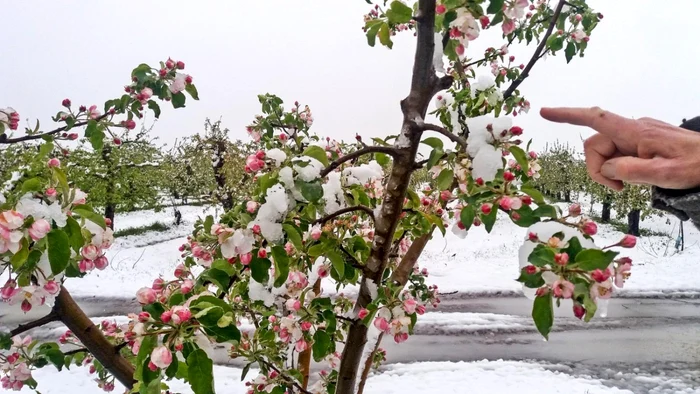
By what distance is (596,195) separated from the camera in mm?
18281

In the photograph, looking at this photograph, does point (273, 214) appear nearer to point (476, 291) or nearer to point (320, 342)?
point (320, 342)

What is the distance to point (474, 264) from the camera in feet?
39.2

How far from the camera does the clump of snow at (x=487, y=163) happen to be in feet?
3.10

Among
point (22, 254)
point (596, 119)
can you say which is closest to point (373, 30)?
point (596, 119)

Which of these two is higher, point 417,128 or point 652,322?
point 417,128

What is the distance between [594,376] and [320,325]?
17.5 feet

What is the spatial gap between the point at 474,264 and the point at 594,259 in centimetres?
1192

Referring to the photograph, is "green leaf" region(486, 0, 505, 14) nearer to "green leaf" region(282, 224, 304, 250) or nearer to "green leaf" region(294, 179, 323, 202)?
"green leaf" region(294, 179, 323, 202)

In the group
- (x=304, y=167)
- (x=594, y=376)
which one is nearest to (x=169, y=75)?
(x=304, y=167)

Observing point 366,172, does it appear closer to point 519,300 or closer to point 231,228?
point 231,228

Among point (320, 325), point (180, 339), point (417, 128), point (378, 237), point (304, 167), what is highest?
point (417, 128)

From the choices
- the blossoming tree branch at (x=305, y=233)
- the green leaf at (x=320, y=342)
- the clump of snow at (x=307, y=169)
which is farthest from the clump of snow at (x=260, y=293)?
the clump of snow at (x=307, y=169)

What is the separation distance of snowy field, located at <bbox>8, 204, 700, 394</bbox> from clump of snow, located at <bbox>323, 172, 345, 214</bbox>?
13.5ft

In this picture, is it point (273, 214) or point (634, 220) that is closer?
point (273, 214)
